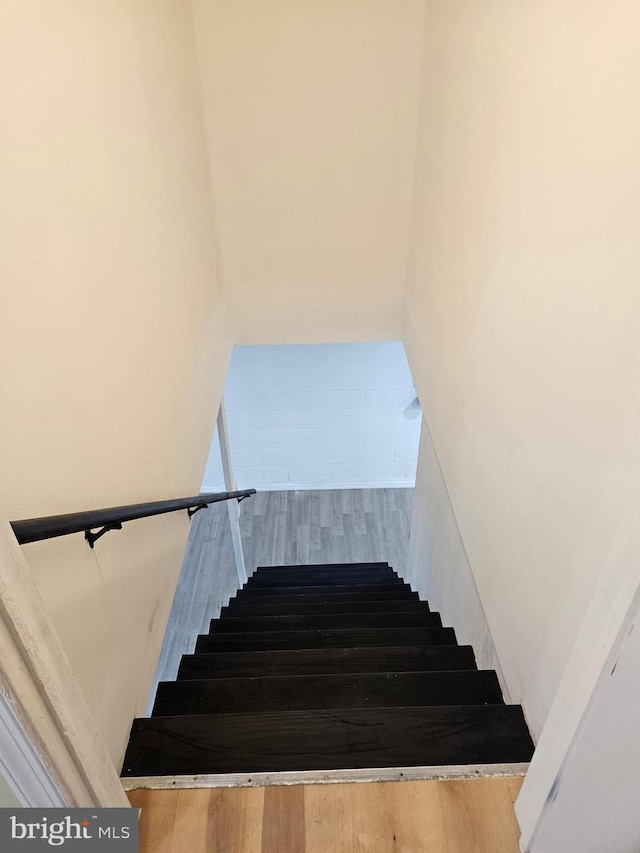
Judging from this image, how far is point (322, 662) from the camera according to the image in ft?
6.59

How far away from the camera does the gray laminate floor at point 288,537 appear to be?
15.5 feet

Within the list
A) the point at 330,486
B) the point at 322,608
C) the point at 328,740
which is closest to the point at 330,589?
the point at 322,608

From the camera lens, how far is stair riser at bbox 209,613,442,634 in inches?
104


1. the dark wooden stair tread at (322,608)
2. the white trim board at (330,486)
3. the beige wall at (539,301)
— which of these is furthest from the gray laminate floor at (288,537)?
the beige wall at (539,301)

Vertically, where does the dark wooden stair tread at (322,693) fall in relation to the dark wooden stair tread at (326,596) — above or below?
below

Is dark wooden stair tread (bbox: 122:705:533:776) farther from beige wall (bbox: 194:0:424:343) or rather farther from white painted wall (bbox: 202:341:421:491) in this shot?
white painted wall (bbox: 202:341:421:491)

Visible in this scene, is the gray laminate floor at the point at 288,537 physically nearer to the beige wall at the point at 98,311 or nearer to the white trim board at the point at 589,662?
the beige wall at the point at 98,311

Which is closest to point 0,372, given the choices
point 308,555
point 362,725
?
point 362,725

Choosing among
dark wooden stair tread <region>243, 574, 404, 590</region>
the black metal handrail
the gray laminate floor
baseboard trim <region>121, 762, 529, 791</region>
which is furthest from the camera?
the gray laminate floor

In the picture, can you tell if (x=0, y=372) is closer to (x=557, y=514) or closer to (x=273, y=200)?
(x=557, y=514)

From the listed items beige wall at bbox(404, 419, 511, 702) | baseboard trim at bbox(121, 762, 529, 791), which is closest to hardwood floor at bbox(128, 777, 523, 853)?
baseboard trim at bbox(121, 762, 529, 791)

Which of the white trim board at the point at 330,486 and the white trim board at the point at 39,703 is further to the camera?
the white trim board at the point at 330,486

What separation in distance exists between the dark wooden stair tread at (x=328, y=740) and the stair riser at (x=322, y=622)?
1074 millimetres

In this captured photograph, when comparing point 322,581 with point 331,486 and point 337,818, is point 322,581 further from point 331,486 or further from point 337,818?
point 337,818
